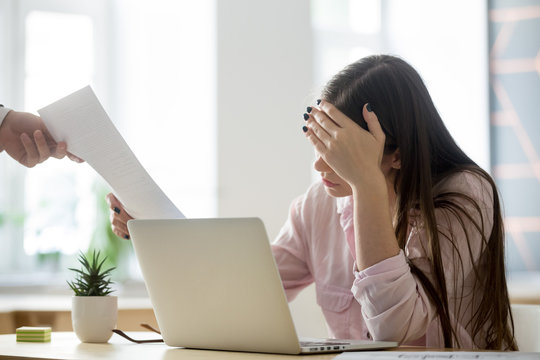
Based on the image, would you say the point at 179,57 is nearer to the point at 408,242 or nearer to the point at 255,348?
the point at 408,242

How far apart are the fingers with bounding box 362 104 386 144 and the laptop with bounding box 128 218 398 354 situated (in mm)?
338

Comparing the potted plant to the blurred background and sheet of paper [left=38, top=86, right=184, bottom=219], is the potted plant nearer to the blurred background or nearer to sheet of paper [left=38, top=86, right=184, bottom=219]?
sheet of paper [left=38, top=86, right=184, bottom=219]

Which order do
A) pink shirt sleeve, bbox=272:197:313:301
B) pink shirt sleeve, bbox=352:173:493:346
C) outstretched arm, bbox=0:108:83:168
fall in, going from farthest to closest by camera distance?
pink shirt sleeve, bbox=272:197:313:301 → outstretched arm, bbox=0:108:83:168 → pink shirt sleeve, bbox=352:173:493:346

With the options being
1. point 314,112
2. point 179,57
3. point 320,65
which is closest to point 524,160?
point 320,65

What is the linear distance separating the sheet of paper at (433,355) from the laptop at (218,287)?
0.06 meters

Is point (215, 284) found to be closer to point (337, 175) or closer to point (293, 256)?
point (337, 175)

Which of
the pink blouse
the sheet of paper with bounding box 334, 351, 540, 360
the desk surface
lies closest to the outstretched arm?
the desk surface

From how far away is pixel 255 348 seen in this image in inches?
38.7

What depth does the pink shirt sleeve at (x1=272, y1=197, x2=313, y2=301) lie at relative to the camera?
64.4 inches

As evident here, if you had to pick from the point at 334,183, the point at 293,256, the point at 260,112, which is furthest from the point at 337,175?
the point at 260,112

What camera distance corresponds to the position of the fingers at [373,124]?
120 centimetres

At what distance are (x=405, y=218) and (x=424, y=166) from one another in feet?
0.33

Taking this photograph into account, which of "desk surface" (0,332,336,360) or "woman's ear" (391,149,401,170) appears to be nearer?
"desk surface" (0,332,336,360)

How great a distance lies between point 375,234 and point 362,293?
94mm
